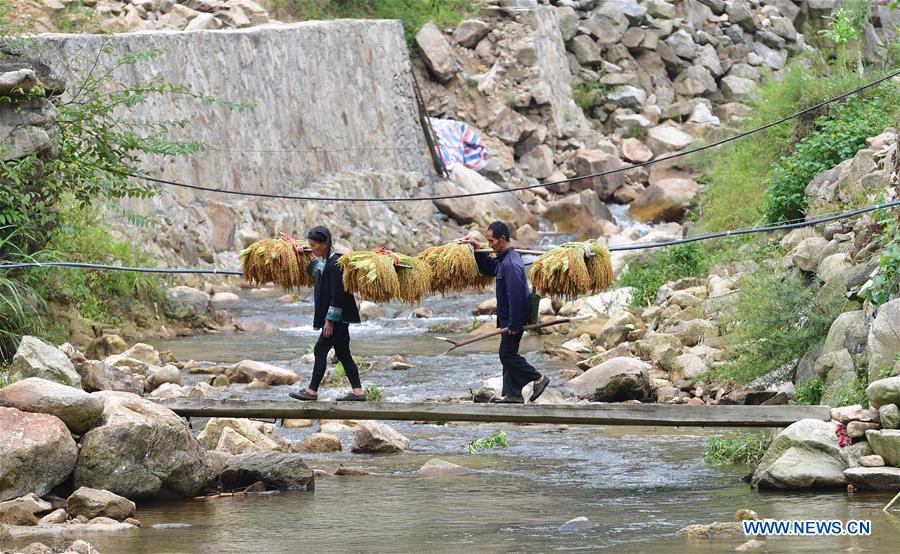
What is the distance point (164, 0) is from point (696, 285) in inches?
529

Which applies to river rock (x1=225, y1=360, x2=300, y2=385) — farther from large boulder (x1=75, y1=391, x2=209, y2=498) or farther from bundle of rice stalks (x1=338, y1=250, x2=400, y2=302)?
large boulder (x1=75, y1=391, x2=209, y2=498)

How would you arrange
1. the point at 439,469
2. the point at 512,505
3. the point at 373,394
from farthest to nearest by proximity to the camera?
the point at 373,394 < the point at 439,469 < the point at 512,505

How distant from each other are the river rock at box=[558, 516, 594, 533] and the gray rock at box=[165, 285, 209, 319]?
11283mm

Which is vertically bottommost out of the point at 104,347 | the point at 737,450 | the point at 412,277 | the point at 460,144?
the point at 737,450

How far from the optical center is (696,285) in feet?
58.6

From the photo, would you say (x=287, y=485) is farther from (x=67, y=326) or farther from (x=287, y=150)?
(x=287, y=150)

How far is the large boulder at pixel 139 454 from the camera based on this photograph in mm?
9000

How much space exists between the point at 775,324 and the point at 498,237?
10.6 feet

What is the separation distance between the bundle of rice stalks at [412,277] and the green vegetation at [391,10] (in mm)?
20511

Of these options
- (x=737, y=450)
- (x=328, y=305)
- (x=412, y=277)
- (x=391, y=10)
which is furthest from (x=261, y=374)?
(x=391, y=10)

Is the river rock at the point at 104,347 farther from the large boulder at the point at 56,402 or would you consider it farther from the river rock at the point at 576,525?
the river rock at the point at 576,525

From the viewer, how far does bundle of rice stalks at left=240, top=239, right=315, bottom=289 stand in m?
10.5

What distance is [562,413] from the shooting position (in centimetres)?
977

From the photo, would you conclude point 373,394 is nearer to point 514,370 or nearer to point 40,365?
point 514,370
